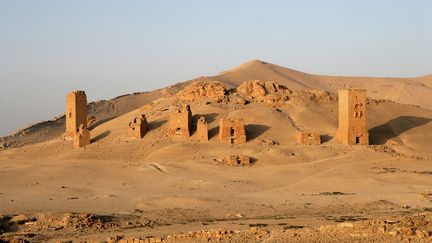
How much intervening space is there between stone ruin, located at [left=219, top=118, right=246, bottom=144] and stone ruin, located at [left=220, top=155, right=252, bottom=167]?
2.45 metres

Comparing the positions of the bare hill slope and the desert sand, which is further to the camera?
the bare hill slope

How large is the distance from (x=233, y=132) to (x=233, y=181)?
6326 millimetres

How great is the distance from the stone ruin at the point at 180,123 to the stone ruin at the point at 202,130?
702 mm

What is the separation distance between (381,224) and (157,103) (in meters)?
29.2

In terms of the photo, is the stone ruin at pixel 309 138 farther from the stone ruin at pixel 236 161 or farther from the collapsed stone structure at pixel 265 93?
the collapsed stone structure at pixel 265 93

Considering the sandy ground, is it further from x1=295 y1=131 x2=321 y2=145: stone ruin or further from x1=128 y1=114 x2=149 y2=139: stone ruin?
x1=295 y1=131 x2=321 y2=145: stone ruin

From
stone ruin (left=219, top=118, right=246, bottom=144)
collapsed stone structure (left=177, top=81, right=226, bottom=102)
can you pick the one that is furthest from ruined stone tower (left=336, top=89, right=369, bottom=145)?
collapsed stone structure (left=177, top=81, right=226, bottom=102)

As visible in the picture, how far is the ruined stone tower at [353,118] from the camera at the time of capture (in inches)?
1247

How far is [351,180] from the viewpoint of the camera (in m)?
26.0

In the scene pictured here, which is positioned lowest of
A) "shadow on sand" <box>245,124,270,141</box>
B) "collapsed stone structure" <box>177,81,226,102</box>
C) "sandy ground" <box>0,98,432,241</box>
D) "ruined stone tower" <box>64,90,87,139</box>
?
"sandy ground" <box>0,98,432,241</box>

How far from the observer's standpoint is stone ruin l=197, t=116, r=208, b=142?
1255 inches

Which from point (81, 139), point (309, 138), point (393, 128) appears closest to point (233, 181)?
point (309, 138)

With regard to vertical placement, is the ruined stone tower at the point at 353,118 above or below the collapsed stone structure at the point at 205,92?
below

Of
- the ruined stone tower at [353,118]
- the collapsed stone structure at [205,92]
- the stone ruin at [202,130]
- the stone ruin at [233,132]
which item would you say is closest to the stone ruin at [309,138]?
the ruined stone tower at [353,118]
